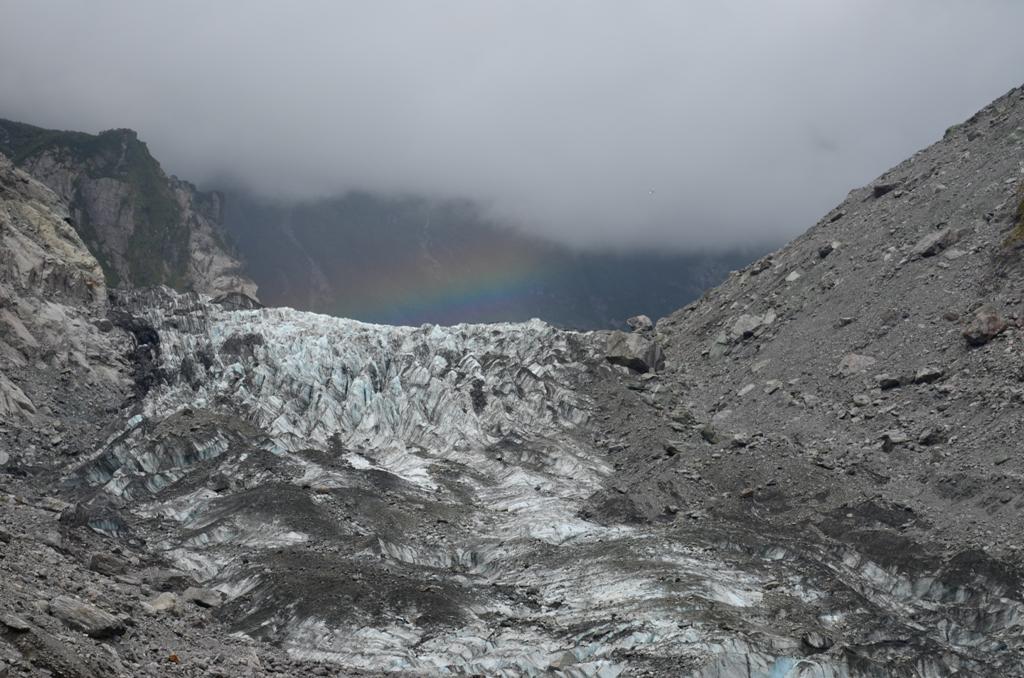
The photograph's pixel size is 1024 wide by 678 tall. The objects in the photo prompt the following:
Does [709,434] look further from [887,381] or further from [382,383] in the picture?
[382,383]

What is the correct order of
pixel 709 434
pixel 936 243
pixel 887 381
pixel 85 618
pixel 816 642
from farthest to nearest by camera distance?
pixel 936 243
pixel 709 434
pixel 887 381
pixel 816 642
pixel 85 618

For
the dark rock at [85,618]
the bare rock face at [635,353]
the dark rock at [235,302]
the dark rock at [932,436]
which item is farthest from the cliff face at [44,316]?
the dark rock at [932,436]

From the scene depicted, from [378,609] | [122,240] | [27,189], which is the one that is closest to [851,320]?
[378,609]

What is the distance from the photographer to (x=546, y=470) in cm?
5853

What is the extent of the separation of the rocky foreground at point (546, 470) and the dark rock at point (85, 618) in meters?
0.12

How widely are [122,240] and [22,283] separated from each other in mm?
106622

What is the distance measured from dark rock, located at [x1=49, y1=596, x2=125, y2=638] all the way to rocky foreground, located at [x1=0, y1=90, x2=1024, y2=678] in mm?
117

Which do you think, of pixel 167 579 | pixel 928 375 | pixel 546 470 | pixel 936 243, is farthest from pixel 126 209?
pixel 928 375

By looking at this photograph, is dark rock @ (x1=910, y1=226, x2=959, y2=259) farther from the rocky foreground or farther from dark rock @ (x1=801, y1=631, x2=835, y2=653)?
dark rock @ (x1=801, y1=631, x2=835, y2=653)

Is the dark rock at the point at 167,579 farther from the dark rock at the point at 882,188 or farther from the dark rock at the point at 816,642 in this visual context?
the dark rock at the point at 882,188

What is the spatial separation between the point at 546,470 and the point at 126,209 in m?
138

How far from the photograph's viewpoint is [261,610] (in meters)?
37.2

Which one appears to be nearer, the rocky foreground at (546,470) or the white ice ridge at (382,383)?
the rocky foreground at (546,470)

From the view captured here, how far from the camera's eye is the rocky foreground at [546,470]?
3478cm
